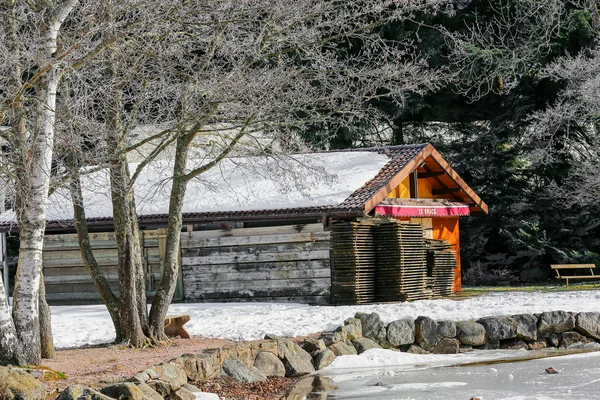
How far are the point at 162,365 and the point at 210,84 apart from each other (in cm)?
447

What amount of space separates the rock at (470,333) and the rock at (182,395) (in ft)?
21.6

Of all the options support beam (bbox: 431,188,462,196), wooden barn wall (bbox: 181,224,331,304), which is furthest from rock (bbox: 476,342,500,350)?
support beam (bbox: 431,188,462,196)

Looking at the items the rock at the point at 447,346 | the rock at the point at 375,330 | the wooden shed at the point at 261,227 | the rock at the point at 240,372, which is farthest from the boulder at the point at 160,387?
the wooden shed at the point at 261,227

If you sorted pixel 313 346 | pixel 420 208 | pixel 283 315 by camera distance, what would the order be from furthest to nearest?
pixel 420 208, pixel 283 315, pixel 313 346

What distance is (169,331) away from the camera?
14977 millimetres

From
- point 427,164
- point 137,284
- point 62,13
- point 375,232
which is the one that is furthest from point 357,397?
point 427,164

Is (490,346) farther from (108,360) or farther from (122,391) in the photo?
(122,391)

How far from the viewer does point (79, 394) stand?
885cm

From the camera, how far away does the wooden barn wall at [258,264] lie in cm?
2019

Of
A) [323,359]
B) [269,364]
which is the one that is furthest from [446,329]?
[269,364]

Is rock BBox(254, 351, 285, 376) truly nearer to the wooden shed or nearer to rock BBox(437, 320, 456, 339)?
rock BBox(437, 320, 456, 339)

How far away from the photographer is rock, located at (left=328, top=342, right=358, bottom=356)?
14.2m

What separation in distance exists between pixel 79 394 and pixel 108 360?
3.23m

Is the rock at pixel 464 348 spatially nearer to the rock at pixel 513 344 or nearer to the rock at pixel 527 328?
the rock at pixel 513 344
